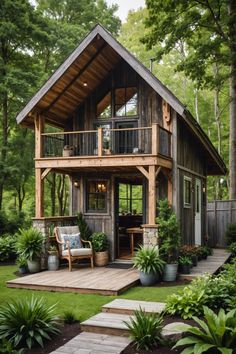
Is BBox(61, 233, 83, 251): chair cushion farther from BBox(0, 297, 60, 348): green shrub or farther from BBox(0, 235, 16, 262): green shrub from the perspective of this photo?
BBox(0, 297, 60, 348): green shrub

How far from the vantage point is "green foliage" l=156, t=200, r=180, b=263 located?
9.45 m

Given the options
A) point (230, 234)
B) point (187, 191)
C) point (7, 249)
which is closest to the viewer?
point (7, 249)

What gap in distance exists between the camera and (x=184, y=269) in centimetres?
982

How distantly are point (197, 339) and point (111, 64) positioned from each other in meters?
8.88

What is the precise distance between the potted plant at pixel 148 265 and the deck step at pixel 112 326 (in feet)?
8.72

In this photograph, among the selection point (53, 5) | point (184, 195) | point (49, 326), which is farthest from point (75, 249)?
point (53, 5)

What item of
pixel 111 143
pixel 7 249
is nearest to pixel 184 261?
pixel 111 143

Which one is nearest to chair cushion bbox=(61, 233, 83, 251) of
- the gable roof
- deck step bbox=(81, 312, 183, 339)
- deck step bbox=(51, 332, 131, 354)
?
the gable roof

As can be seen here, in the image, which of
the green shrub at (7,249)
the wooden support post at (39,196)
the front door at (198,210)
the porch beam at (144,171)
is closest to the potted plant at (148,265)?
the porch beam at (144,171)

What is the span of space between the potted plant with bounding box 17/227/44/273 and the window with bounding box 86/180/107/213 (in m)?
2.33

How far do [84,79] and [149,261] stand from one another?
5.75m

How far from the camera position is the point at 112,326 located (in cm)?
570

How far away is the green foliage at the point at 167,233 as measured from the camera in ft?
31.0

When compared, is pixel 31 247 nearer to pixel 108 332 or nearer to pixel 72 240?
pixel 72 240
